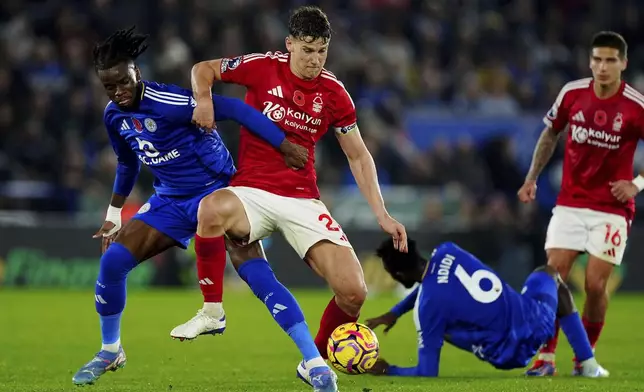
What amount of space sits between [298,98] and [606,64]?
9.70 feet

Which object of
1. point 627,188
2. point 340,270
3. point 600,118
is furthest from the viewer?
point 600,118

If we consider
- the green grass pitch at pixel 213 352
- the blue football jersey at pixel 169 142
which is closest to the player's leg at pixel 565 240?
the green grass pitch at pixel 213 352

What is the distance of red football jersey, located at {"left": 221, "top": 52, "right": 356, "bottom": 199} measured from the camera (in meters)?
7.34

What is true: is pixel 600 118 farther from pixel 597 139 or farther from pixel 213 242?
pixel 213 242

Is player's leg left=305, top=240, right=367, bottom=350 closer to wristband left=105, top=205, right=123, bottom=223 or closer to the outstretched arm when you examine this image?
the outstretched arm

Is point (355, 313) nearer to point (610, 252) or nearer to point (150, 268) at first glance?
point (610, 252)

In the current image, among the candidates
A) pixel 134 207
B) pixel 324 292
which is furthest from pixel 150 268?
pixel 324 292

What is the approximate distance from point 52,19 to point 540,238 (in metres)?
8.83

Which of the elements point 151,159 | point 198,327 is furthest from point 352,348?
point 151,159

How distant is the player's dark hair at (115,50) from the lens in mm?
7312

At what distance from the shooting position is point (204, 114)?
707cm

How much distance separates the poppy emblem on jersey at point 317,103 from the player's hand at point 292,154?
0.30 meters

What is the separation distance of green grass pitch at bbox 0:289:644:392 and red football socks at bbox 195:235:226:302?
642 millimetres

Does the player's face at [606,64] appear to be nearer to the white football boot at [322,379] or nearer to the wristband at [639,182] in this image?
the wristband at [639,182]
